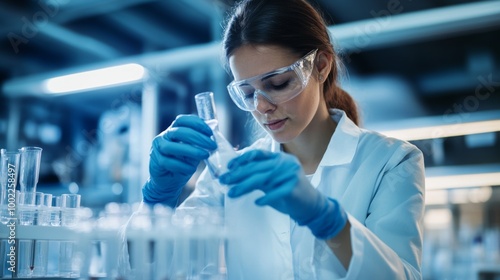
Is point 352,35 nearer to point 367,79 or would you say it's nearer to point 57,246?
point 367,79

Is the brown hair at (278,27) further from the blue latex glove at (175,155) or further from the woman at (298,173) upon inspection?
the blue latex glove at (175,155)

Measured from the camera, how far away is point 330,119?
6.48 feet

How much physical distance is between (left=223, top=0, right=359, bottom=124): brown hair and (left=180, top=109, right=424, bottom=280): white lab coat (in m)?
0.34

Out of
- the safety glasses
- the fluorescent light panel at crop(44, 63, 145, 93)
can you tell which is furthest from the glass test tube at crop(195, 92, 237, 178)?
the fluorescent light panel at crop(44, 63, 145, 93)

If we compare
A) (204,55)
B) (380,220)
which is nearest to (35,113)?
(204,55)

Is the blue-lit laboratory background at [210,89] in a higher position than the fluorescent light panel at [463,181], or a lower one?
higher

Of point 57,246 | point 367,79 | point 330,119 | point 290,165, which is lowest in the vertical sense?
point 57,246

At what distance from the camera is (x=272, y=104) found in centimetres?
161

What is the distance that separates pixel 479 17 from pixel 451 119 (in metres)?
3.16

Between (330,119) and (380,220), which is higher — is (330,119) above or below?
above

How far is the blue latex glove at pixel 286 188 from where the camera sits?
1247mm

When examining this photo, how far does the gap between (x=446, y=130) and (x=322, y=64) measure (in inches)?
216

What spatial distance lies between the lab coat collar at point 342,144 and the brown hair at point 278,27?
27cm

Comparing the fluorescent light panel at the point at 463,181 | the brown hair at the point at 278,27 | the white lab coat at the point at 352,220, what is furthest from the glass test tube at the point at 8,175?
the fluorescent light panel at the point at 463,181
